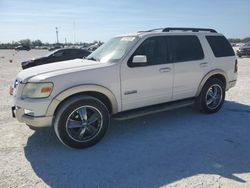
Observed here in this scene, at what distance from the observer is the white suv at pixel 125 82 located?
4434 mm

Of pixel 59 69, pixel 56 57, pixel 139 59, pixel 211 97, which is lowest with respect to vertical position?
pixel 211 97

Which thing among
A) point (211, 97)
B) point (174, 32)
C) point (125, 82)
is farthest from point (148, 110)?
point (211, 97)

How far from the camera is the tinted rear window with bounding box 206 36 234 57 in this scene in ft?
21.1

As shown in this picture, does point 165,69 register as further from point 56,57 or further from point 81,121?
point 56,57

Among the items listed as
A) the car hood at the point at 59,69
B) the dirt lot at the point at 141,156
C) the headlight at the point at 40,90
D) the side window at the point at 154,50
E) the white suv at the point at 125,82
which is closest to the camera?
the dirt lot at the point at 141,156

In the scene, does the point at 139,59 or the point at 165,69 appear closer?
the point at 139,59

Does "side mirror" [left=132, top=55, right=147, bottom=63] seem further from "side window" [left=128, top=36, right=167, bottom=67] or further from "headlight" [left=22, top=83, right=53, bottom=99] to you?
"headlight" [left=22, top=83, right=53, bottom=99]

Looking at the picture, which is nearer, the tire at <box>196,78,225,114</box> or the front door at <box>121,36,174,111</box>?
the front door at <box>121,36,174,111</box>

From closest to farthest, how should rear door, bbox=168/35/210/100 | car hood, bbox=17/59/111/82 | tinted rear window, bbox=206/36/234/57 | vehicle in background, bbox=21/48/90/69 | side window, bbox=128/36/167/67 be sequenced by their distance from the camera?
car hood, bbox=17/59/111/82
side window, bbox=128/36/167/67
rear door, bbox=168/35/210/100
tinted rear window, bbox=206/36/234/57
vehicle in background, bbox=21/48/90/69

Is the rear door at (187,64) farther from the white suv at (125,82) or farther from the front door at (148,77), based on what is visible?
the front door at (148,77)

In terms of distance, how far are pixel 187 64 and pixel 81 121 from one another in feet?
8.49

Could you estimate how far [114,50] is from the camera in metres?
5.50

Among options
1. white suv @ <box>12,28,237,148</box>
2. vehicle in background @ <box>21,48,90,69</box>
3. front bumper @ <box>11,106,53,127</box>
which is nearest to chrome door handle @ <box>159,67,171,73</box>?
white suv @ <box>12,28,237,148</box>

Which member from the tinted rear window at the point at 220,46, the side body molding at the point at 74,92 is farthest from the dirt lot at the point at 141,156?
the tinted rear window at the point at 220,46
